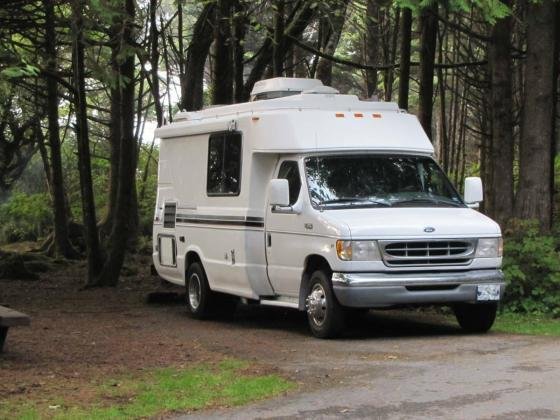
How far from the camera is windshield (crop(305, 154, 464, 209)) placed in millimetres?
11742

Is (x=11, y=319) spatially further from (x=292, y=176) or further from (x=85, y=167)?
(x=85, y=167)

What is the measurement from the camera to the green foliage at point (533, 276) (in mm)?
13055

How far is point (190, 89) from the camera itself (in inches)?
799

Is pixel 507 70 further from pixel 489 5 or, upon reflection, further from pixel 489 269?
pixel 489 269

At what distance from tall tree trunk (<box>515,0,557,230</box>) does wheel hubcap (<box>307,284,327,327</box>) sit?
4.92 meters

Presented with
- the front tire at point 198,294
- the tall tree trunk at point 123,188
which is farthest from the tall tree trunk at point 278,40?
the front tire at point 198,294

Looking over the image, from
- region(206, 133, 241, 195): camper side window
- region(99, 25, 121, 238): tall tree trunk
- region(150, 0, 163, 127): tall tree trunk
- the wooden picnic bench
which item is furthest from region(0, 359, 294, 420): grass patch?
region(99, 25, 121, 238): tall tree trunk

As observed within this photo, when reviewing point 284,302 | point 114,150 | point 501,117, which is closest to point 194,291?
point 284,302

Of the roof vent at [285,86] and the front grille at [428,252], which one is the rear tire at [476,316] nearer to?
the front grille at [428,252]

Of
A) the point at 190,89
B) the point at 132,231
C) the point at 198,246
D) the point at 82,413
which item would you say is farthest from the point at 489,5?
the point at 132,231

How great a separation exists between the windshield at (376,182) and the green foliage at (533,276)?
175 centimetres

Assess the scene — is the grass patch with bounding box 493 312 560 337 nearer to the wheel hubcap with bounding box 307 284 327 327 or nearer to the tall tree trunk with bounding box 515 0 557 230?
the wheel hubcap with bounding box 307 284 327 327

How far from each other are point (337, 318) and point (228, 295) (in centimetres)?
347

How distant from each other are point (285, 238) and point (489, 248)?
254cm
